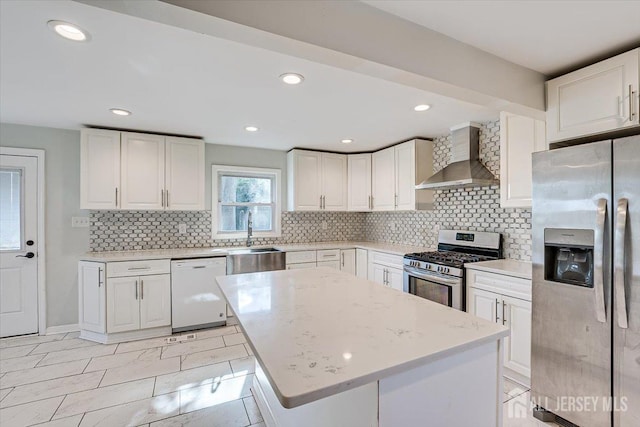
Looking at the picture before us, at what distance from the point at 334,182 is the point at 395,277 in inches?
69.3

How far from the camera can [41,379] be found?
8.02 ft

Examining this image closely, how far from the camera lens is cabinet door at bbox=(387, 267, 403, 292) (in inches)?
141

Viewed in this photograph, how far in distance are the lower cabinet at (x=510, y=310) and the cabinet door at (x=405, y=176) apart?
1.44 metres

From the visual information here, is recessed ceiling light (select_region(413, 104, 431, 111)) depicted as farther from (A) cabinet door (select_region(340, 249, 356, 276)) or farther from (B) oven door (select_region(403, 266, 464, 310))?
(A) cabinet door (select_region(340, 249, 356, 276))

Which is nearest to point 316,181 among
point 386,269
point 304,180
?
point 304,180

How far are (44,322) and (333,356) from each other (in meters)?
4.09

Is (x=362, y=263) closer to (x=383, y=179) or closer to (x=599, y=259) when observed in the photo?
(x=383, y=179)

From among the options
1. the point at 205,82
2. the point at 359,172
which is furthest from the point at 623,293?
the point at 359,172

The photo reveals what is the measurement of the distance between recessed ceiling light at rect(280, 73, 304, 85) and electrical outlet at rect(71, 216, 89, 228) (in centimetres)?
307

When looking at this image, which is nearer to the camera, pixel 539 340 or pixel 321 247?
pixel 539 340

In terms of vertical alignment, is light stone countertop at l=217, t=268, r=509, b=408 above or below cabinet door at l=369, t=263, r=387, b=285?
above

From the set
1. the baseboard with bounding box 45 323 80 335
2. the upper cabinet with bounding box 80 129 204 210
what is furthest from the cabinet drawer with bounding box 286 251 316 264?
the baseboard with bounding box 45 323 80 335

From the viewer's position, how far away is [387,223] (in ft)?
15.5

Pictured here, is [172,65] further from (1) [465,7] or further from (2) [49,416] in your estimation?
(2) [49,416]
